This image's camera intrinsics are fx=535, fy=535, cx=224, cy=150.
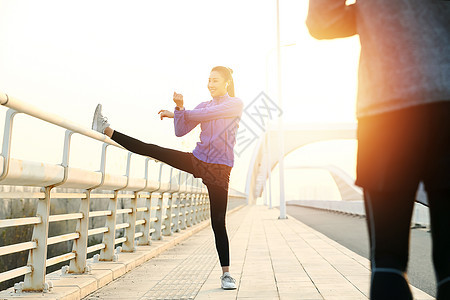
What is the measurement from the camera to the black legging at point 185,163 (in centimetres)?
429

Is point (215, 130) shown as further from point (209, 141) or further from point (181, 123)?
point (181, 123)

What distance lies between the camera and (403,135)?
1.53m

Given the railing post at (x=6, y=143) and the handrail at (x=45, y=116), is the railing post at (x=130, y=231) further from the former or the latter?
the railing post at (x=6, y=143)

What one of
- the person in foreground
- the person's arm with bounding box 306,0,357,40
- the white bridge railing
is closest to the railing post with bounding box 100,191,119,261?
the white bridge railing

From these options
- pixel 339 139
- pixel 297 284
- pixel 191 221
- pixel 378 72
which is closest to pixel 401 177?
pixel 378 72

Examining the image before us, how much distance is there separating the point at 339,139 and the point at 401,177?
64.8 m

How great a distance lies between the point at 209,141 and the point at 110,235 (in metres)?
2.01

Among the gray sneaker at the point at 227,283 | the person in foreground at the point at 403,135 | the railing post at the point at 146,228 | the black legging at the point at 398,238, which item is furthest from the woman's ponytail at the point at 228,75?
the railing post at the point at 146,228

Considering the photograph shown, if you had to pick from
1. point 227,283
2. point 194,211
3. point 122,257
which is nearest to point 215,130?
point 227,283

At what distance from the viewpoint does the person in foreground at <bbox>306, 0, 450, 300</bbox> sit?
1.52 meters

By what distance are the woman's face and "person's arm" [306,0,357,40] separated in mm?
2766

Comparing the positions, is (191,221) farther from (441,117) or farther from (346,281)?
(441,117)

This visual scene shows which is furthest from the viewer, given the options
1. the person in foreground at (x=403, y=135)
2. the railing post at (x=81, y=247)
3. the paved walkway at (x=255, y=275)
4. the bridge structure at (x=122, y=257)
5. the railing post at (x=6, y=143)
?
the railing post at (x=81, y=247)

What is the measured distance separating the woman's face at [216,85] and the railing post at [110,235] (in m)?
2.02
